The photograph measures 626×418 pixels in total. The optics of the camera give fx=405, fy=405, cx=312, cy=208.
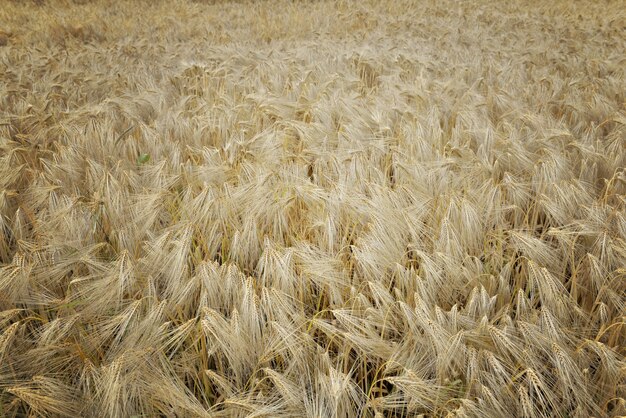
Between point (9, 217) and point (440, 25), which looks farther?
point (440, 25)

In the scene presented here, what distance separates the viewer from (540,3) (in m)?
8.88

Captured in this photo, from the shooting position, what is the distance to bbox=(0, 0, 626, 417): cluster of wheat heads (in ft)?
3.55

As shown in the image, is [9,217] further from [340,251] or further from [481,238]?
[481,238]

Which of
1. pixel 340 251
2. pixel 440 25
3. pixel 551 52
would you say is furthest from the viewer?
pixel 440 25

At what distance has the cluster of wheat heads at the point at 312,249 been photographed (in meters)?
1.08

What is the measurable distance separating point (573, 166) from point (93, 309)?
7.25ft

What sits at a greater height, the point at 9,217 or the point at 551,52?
the point at 551,52

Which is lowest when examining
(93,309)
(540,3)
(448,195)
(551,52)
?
(93,309)

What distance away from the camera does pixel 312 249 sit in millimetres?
1602

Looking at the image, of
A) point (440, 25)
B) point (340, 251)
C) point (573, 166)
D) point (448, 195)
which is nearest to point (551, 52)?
point (440, 25)

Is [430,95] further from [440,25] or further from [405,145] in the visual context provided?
[440,25]

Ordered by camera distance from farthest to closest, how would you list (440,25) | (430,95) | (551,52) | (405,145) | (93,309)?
1. (440,25)
2. (551,52)
3. (430,95)
4. (405,145)
5. (93,309)

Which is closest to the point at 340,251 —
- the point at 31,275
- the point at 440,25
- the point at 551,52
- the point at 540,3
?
the point at 31,275

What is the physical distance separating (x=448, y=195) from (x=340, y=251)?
0.62 metres
